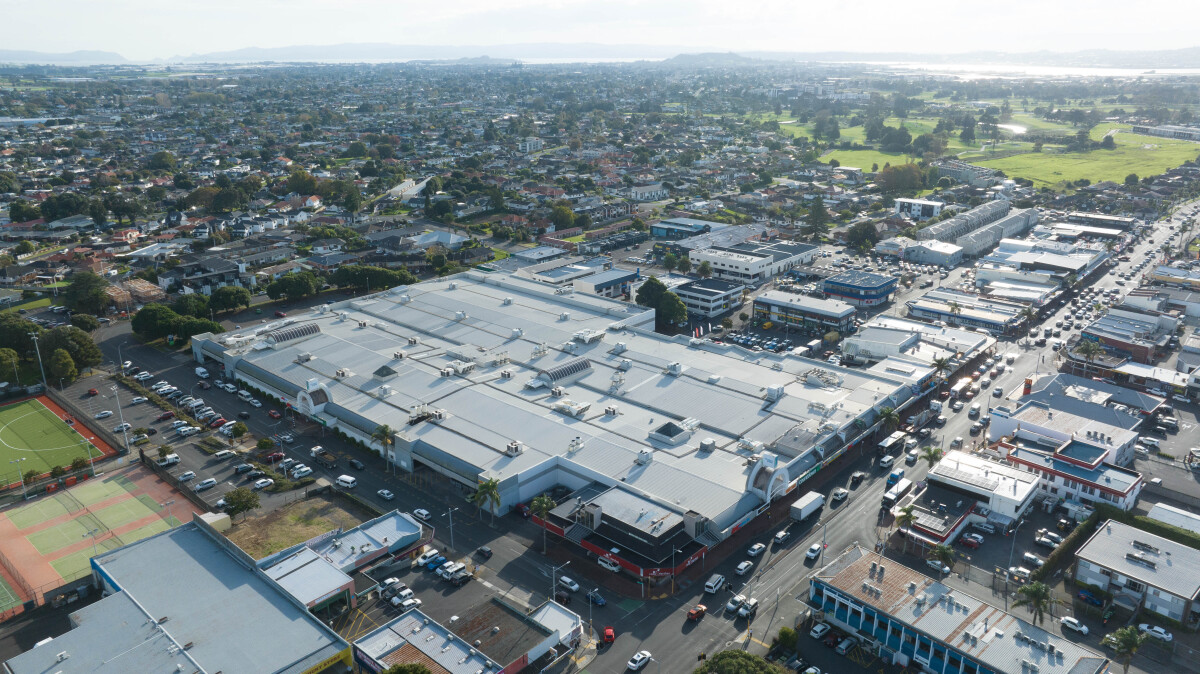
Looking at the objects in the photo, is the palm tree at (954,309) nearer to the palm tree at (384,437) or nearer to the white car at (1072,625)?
the white car at (1072,625)

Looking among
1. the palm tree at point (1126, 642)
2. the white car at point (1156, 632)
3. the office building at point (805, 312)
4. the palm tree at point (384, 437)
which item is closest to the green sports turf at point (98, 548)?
the palm tree at point (384, 437)

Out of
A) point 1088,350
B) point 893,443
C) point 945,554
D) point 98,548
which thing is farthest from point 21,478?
point 1088,350

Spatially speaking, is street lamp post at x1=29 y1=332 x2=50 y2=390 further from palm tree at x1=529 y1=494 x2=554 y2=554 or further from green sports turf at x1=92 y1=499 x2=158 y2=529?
palm tree at x1=529 y1=494 x2=554 y2=554

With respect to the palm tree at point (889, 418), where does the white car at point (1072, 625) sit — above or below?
below

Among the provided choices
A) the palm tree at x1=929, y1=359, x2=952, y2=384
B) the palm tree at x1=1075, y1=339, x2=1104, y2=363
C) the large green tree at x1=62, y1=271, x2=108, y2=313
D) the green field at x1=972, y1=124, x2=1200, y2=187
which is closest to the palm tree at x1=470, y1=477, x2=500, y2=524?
the palm tree at x1=929, y1=359, x2=952, y2=384

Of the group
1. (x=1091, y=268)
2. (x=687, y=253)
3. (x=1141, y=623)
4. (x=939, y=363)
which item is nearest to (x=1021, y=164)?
(x=1091, y=268)

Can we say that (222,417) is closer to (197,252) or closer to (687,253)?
(197,252)
